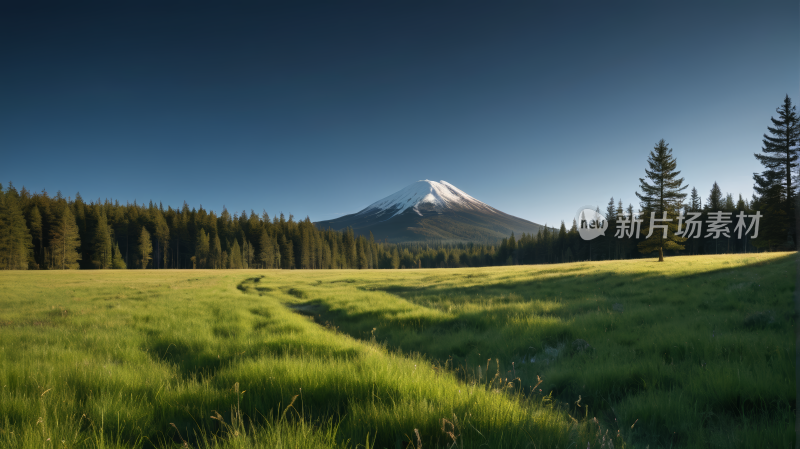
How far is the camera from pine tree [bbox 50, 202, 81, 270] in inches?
2386

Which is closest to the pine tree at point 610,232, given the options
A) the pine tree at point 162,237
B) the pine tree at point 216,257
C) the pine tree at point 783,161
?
the pine tree at point 783,161

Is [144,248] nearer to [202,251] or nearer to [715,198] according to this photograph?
[202,251]

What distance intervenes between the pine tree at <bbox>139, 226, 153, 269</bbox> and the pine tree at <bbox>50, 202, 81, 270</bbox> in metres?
14.4

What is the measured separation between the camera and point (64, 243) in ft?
202

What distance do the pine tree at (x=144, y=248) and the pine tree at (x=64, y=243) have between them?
47.1ft

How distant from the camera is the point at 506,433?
2.31 meters

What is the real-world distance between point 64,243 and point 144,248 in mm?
17386

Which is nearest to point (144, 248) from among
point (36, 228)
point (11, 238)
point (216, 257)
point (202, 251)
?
point (202, 251)

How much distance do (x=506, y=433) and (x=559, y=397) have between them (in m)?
3.32

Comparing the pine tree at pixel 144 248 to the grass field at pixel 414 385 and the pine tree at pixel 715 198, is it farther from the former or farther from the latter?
the pine tree at pixel 715 198

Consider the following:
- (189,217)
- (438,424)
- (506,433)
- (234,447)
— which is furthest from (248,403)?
(189,217)

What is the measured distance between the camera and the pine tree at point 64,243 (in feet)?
199

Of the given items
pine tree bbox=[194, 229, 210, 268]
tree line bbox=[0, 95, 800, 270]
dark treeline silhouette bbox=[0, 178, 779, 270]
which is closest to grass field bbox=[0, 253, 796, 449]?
tree line bbox=[0, 95, 800, 270]

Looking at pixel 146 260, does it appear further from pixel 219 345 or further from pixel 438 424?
pixel 438 424
